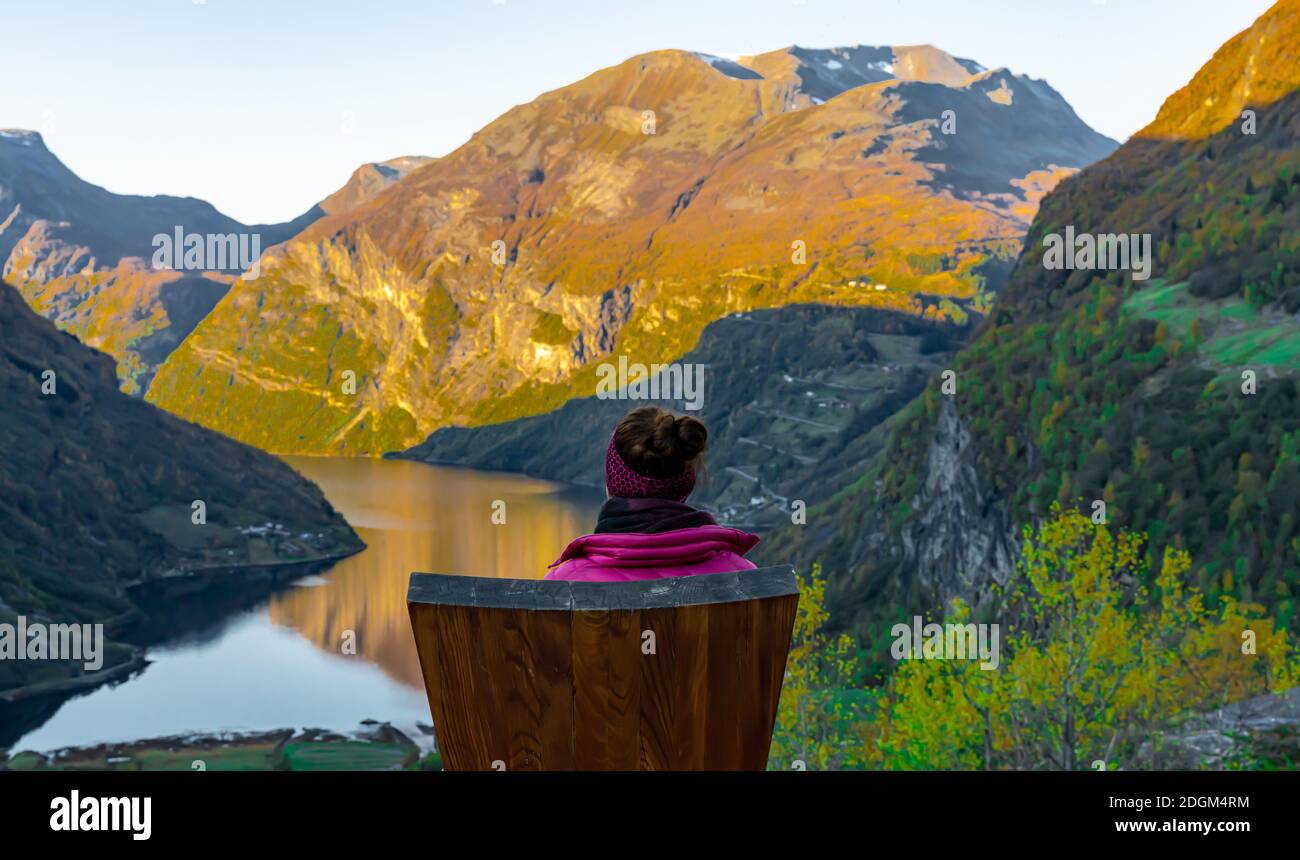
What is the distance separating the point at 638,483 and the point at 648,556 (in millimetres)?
385

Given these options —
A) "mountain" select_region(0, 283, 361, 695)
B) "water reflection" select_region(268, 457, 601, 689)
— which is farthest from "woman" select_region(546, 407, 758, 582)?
"mountain" select_region(0, 283, 361, 695)

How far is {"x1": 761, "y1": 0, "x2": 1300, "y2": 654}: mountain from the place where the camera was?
69812 millimetres

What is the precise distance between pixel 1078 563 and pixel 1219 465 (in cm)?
5027

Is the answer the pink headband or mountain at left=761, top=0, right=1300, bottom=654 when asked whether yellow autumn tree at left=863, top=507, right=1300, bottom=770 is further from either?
mountain at left=761, top=0, right=1300, bottom=654

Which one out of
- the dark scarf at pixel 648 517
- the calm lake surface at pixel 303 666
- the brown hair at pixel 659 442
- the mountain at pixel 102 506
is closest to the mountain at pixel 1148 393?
the calm lake surface at pixel 303 666

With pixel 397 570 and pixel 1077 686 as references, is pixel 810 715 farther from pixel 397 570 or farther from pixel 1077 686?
pixel 397 570

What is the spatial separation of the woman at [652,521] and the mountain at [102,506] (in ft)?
485

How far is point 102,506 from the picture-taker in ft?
571

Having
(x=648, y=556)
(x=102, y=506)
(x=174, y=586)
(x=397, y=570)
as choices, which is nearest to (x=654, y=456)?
(x=648, y=556)

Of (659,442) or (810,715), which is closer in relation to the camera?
(659,442)

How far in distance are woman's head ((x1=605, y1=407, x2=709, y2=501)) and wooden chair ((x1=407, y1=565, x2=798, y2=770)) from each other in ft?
2.94

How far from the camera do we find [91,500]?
173250 mm

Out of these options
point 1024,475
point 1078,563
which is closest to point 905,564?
point 1024,475

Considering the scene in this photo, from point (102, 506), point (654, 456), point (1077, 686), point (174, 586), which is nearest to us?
point (654, 456)
